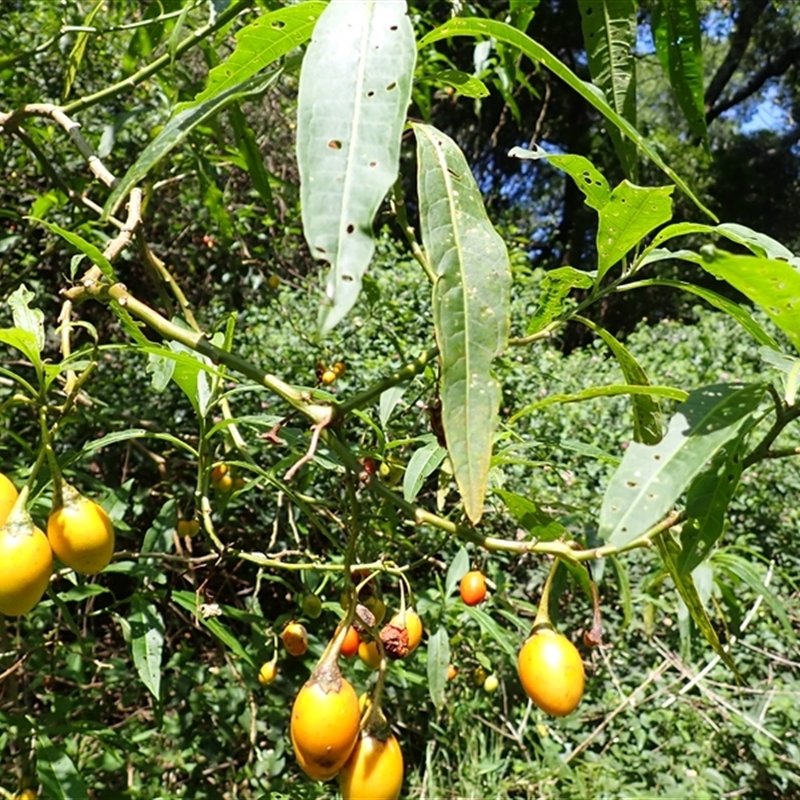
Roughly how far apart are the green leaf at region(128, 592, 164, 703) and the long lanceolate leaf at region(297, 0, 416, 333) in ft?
2.71

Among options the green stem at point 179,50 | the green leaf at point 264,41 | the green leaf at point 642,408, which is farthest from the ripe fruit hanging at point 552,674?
the green stem at point 179,50

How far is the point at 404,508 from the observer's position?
22.6 inches

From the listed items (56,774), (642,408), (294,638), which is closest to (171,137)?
(642,408)

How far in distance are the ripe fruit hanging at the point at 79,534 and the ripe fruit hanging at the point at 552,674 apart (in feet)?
1.26

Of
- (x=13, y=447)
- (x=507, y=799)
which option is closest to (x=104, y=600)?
(x=13, y=447)

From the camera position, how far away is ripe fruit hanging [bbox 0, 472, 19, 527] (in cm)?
61

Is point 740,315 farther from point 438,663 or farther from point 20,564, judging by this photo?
point 438,663

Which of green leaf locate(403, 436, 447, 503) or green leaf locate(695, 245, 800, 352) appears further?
green leaf locate(403, 436, 447, 503)

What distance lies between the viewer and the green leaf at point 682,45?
676 millimetres

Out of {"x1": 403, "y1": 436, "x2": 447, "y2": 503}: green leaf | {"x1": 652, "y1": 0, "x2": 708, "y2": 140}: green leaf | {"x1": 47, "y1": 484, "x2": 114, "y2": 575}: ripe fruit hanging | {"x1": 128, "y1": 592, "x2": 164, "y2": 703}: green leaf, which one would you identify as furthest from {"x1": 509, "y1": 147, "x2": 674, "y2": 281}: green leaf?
{"x1": 128, "y1": 592, "x2": 164, "y2": 703}: green leaf

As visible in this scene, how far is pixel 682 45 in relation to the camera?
2.23 feet

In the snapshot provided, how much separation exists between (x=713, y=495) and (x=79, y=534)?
1.63ft

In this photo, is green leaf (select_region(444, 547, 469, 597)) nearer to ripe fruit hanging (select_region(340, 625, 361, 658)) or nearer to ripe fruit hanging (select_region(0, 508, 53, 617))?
ripe fruit hanging (select_region(340, 625, 361, 658))

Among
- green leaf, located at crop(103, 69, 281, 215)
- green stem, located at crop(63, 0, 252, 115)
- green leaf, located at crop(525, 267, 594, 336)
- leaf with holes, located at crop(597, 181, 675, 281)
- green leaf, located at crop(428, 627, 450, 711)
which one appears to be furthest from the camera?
green leaf, located at crop(428, 627, 450, 711)
